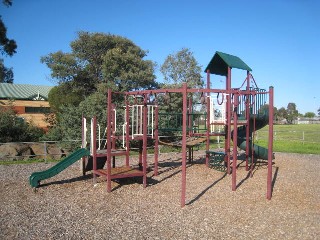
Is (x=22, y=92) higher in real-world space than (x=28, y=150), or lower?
higher

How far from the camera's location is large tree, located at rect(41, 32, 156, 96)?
24995 mm

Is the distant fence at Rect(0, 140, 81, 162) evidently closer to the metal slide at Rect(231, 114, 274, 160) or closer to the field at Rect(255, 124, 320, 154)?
the metal slide at Rect(231, 114, 274, 160)

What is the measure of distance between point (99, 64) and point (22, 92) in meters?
12.9

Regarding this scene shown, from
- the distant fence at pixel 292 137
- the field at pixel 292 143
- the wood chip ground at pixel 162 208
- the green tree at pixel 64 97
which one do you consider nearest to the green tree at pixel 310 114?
the distant fence at pixel 292 137

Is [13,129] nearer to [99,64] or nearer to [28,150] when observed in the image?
[28,150]

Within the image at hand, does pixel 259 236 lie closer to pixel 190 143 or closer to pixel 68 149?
pixel 190 143

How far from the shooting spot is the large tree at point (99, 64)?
25.0 m

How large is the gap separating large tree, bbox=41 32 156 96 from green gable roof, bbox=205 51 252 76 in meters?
13.4

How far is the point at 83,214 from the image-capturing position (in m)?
6.28

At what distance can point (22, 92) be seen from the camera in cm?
3612

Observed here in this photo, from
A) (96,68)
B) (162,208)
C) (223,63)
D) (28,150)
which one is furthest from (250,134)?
(96,68)

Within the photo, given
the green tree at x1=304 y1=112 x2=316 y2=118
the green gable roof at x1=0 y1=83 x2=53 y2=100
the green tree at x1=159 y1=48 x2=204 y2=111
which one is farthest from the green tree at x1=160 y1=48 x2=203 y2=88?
the green tree at x1=304 y1=112 x2=316 y2=118

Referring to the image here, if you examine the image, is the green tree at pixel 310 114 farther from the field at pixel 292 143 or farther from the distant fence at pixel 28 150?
the distant fence at pixel 28 150

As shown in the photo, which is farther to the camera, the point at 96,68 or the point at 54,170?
the point at 96,68
